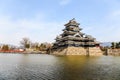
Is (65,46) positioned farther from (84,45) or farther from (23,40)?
(23,40)

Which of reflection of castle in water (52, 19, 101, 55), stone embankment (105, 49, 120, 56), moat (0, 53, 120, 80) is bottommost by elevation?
moat (0, 53, 120, 80)

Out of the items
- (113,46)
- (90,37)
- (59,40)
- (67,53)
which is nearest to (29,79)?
(67,53)

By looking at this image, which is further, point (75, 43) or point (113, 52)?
point (113, 52)

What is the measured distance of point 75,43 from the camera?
295 feet

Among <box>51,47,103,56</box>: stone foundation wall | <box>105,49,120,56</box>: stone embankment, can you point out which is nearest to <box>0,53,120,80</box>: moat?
<box>51,47,103,56</box>: stone foundation wall

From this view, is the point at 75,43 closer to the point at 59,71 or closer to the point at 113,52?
the point at 113,52

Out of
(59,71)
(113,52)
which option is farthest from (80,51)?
(59,71)

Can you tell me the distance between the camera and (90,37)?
9069cm

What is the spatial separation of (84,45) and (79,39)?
146 inches

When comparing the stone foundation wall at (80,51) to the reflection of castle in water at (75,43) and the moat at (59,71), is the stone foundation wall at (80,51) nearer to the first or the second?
the reflection of castle in water at (75,43)

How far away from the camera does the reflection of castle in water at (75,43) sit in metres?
88.9

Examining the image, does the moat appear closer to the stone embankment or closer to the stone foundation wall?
the stone foundation wall

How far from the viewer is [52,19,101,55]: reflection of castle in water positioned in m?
88.9

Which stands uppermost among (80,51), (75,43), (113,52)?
(75,43)
